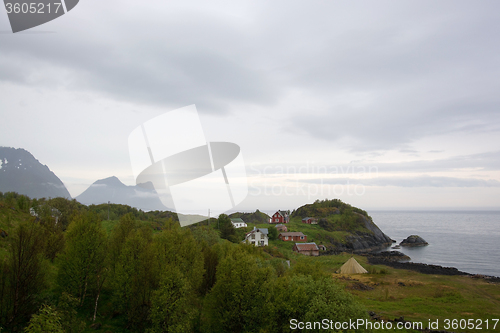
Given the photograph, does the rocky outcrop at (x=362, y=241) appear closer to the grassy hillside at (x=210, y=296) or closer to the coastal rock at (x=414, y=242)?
the coastal rock at (x=414, y=242)

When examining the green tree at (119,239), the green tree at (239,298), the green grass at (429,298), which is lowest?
the green grass at (429,298)

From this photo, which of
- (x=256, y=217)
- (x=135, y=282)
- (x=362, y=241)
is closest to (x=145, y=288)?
(x=135, y=282)

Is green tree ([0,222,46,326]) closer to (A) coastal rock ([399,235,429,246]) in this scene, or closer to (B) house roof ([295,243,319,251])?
(B) house roof ([295,243,319,251])

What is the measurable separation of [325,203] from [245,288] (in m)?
139

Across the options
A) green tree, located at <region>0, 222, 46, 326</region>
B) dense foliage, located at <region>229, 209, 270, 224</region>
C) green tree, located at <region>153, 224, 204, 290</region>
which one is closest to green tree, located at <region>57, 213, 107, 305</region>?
green tree, located at <region>0, 222, 46, 326</region>

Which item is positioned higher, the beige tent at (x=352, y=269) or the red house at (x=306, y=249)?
the beige tent at (x=352, y=269)

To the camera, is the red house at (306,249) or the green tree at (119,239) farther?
the red house at (306,249)

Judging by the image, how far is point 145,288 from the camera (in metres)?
20.8

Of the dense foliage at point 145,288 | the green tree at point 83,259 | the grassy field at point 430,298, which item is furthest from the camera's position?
the grassy field at point 430,298

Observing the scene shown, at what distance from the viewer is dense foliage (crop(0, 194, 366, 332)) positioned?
1619 centimetres

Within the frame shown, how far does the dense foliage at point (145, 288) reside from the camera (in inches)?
637

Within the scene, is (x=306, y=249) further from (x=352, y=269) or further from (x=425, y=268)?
(x=425, y=268)

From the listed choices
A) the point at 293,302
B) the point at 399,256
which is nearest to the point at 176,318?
the point at 293,302

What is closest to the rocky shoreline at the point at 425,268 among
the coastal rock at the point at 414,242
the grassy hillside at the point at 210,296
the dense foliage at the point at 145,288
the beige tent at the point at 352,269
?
the beige tent at the point at 352,269
